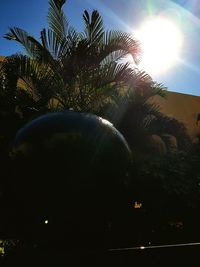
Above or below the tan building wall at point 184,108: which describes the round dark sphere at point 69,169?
below

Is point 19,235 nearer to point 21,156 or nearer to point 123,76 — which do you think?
point 21,156

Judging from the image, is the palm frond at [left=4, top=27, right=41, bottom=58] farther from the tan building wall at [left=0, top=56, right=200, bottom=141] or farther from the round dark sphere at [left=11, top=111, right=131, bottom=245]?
the tan building wall at [left=0, top=56, right=200, bottom=141]

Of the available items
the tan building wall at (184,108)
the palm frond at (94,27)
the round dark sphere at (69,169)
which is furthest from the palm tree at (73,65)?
the tan building wall at (184,108)

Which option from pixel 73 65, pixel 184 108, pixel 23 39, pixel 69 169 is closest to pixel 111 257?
pixel 69 169

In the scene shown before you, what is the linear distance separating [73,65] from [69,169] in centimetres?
482

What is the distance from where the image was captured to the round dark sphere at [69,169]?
4051mm

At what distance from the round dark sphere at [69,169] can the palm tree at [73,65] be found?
4206 millimetres

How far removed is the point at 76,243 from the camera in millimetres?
4359

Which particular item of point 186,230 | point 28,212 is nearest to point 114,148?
point 28,212

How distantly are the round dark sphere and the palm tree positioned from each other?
13.8 ft

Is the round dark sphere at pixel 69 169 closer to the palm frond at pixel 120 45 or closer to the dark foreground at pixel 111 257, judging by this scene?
the dark foreground at pixel 111 257

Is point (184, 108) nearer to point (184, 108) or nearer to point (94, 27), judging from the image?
point (184, 108)

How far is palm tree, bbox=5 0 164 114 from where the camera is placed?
8.63m

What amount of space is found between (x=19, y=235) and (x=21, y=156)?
1.15 m
